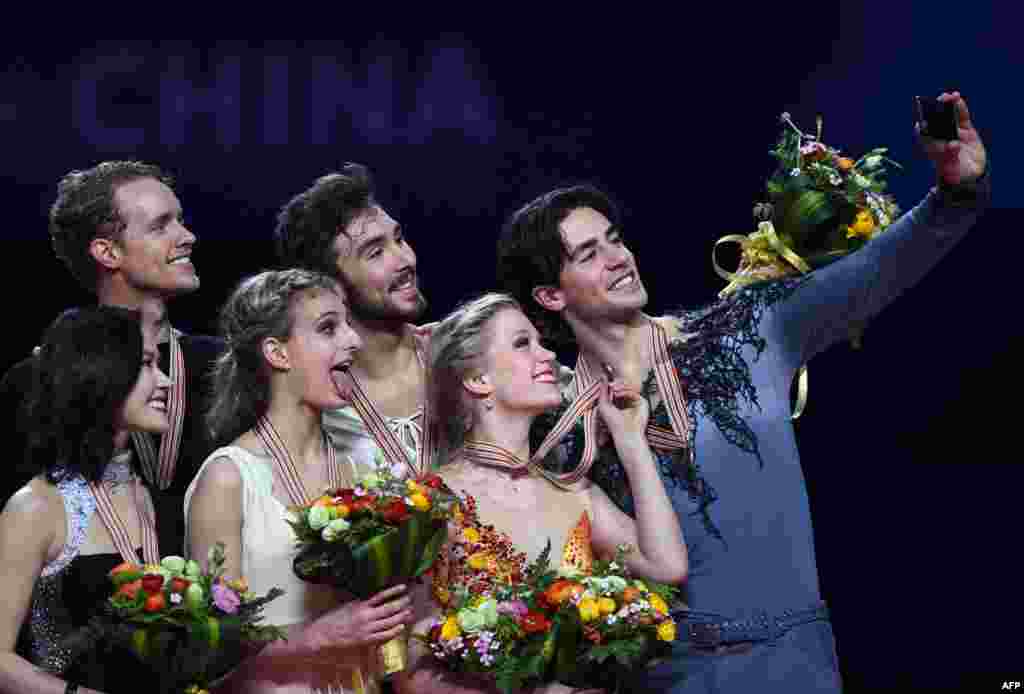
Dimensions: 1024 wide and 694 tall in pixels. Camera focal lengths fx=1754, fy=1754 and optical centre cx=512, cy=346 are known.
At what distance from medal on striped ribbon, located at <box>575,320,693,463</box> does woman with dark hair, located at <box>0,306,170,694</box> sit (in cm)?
121

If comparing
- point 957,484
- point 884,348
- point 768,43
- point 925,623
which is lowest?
point 925,623

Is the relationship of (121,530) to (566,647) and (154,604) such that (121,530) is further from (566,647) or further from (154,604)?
(566,647)

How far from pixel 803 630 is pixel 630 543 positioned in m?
0.53

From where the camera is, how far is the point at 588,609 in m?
4.38

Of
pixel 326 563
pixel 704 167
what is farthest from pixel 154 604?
pixel 704 167

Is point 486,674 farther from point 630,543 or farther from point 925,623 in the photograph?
point 925,623

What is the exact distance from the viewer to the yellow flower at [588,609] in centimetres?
437

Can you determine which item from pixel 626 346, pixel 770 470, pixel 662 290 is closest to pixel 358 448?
pixel 626 346

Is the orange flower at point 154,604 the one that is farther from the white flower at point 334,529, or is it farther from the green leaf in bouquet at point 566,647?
the green leaf in bouquet at point 566,647

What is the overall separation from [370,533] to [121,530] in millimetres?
733

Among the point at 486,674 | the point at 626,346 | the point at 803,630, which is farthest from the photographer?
the point at 626,346

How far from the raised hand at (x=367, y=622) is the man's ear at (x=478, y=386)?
722 millimetres

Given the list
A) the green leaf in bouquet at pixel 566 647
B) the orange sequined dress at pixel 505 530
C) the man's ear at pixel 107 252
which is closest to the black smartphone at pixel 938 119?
the orange sequined dress at pixel 505 530

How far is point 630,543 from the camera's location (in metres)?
4.89
